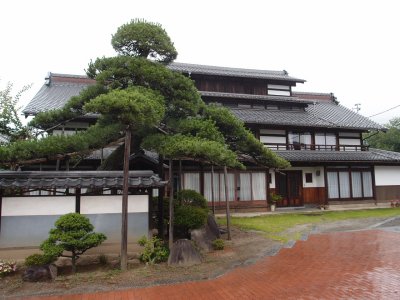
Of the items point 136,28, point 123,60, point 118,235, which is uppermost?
point 136,28

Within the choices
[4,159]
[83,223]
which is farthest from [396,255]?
[4,159]

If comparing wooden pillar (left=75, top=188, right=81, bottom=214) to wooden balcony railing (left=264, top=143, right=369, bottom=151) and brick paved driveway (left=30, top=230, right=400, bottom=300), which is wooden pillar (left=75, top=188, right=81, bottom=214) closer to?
brick paved driveway (left=30, top=230, right=400, bottom=300)

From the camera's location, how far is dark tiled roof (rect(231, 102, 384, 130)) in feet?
69.3

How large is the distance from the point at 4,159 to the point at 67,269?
131 inches

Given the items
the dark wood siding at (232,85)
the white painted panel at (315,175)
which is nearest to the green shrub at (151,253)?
the white painted panel at (315,175)

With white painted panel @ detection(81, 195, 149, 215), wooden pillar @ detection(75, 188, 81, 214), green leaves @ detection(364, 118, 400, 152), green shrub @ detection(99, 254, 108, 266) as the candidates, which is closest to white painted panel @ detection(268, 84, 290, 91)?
white painted panel @ detection(81, 195, 149, 215)

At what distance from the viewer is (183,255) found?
28.0 ft

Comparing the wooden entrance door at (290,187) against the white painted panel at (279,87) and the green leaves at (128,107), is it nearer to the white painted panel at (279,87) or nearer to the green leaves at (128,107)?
the white painted panel at (279,87)

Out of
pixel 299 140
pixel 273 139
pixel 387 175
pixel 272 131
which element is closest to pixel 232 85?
pixel 272 131

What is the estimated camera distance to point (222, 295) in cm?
639

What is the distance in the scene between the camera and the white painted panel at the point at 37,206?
28.3ft

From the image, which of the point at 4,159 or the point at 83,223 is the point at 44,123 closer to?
the point at 4,159

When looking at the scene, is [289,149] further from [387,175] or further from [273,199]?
[387,175]

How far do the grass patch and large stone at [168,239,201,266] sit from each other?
14.8ft
